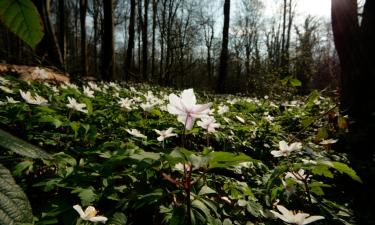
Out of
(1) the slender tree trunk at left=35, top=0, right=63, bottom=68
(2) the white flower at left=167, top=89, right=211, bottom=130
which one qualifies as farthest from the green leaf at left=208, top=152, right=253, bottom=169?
(1) the slender tree trunk at left=35, top=0, right=63, bottom=68

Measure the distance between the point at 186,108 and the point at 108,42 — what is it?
10.8 m

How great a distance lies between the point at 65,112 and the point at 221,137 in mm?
1915

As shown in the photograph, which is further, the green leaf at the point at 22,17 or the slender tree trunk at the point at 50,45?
the slender tree trunk at the point at 50,45

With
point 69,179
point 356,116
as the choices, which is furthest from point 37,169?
point 356,116

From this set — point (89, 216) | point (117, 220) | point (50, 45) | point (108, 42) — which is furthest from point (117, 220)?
point (108, 42)

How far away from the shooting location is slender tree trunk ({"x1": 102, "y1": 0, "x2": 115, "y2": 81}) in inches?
459

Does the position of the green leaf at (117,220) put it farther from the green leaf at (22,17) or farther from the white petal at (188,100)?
the green leaf at (22,17)

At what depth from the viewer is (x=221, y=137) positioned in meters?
3.76

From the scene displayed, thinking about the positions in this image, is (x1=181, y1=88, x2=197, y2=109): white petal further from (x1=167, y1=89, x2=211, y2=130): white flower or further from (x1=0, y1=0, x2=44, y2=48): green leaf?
(x1=0, y1=0, x2=44, y2=48): green leaf

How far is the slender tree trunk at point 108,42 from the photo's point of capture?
11648 mm

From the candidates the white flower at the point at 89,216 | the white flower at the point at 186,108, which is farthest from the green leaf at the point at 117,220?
the white flower at the point at 186,108

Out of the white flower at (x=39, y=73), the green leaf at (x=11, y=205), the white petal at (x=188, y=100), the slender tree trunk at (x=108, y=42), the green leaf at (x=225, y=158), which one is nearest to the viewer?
the green leaf at (x=11, y=205)

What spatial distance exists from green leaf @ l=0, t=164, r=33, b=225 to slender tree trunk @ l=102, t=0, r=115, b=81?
39.5 ft

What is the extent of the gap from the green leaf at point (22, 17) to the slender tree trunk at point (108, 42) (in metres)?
11.9
